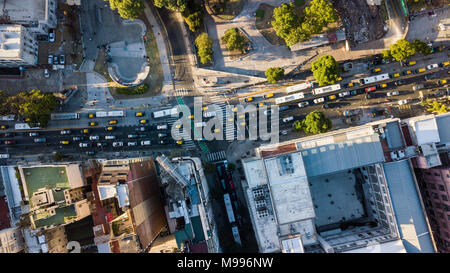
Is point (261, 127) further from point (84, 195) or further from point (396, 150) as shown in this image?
point (84, 195)

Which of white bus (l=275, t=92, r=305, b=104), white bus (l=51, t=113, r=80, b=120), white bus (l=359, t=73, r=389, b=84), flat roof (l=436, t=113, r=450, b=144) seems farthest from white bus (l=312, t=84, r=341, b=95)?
white bus (l=51, t=113, r=80, b=120)

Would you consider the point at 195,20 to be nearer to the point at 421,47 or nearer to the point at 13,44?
the point at 13,44

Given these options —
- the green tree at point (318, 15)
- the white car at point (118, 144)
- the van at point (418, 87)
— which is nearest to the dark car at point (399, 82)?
the van at point (418, 87)

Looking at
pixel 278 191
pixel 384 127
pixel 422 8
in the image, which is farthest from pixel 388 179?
pixel 422 8

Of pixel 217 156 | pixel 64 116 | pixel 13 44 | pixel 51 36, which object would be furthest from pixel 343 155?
pixel 13 44

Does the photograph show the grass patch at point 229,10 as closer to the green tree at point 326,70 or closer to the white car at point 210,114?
the green tree at point 326,70
